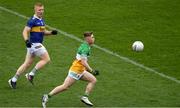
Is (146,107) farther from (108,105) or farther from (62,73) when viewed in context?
(62,73)

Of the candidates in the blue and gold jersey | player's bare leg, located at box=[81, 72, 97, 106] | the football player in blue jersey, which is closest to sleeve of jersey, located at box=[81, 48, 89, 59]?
player's bare leg, located at box=[81, 72, 97, 106]

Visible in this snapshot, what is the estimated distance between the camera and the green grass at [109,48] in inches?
616

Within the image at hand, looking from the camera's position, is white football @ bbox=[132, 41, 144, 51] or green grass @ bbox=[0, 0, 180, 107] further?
white football @ bbox=[132, 41, 144, 51]

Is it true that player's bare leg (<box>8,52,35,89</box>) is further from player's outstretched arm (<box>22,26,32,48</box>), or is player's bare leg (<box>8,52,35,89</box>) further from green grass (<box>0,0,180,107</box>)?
player's outstretched arm (<box>22,26,32,48</box>)

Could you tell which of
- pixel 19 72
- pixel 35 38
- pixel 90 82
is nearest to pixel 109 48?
pixel 35 38

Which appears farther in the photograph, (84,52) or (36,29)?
(36,29)

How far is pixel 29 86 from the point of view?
648 inches

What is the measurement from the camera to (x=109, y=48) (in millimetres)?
20547

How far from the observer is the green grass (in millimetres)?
15656

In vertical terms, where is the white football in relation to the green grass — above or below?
above

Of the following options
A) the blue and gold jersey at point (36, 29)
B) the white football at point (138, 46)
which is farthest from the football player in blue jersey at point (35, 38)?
the white football at point (138, 46)

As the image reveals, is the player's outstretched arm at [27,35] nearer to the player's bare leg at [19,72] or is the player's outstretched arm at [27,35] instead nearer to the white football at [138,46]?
the player's bare leg at [19,72]

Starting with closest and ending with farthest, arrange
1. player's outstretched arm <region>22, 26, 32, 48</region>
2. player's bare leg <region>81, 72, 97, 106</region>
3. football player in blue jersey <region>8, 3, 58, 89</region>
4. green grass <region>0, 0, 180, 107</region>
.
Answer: player's bare leg <region>81, 72, 97, 106</region>, player's outstretched arm <region>22, 26, 32, 48</region>, green grass <region>0, 0, 180, 107</region>, football player in blue jersey <region>8, 3, 58, 89</region>

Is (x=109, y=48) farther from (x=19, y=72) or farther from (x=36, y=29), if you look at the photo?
(x=19, y=72)
